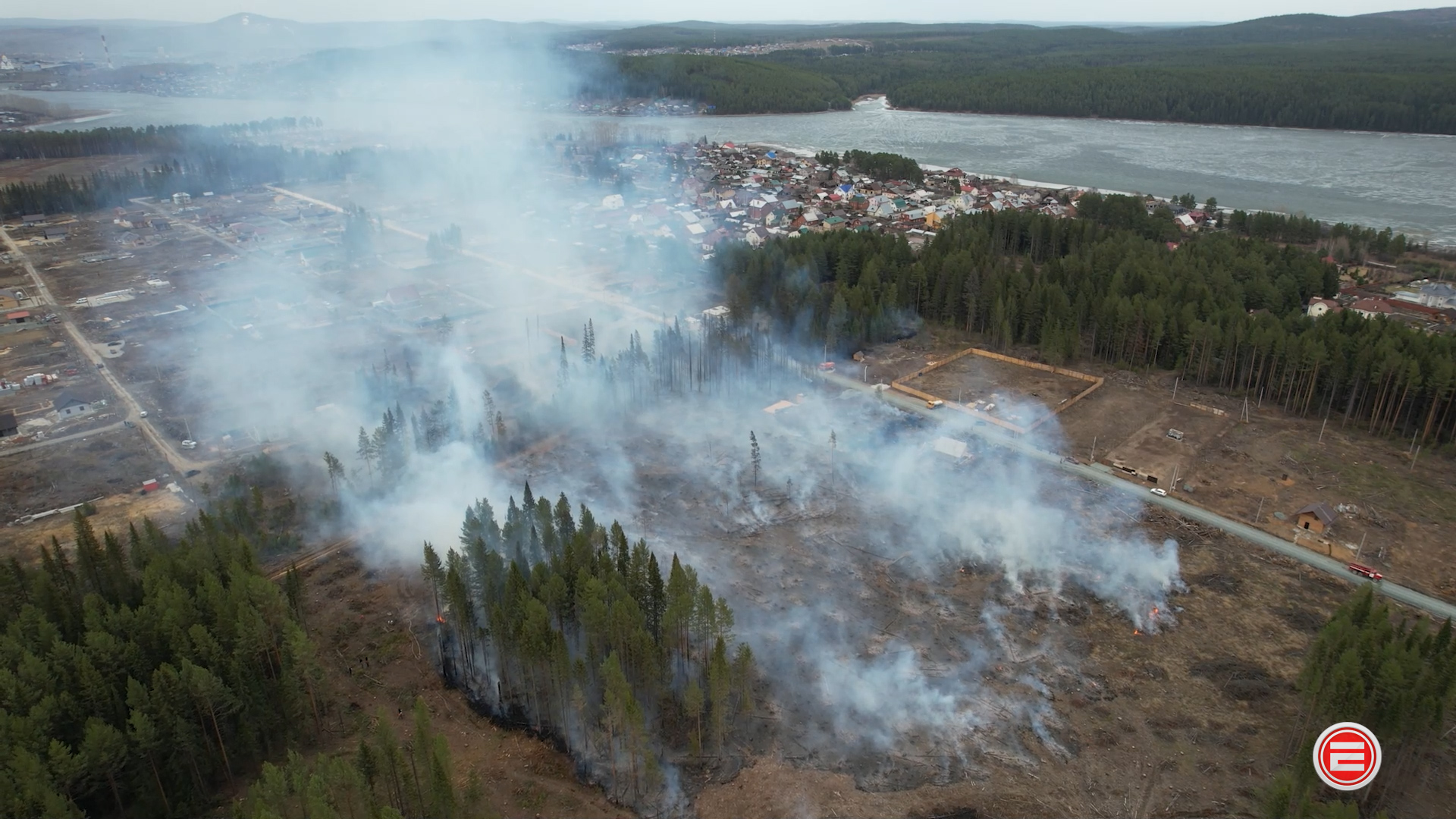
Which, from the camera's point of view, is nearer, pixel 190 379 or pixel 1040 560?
pixel 1040 560

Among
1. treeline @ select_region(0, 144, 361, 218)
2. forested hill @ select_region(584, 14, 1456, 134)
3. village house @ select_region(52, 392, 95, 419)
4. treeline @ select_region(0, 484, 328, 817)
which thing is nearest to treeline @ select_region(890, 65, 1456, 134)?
forested hill @ select_region(584, 14, 1456, 134)

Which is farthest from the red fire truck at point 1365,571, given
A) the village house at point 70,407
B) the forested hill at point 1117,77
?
the forested hill at point 1117,77

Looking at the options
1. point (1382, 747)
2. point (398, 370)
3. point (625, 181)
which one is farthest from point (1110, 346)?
point (625, 181)

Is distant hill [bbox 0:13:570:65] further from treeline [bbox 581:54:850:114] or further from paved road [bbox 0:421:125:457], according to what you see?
paved road [bbox 0:421:125:457]

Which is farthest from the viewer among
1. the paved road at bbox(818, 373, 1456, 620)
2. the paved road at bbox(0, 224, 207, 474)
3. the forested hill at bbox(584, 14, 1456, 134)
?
the forested hill at bbox(584, 14, 1456, 134)

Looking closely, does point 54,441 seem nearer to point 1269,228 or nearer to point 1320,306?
point 1320,306

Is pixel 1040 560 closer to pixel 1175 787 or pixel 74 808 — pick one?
pixel 1175 787
